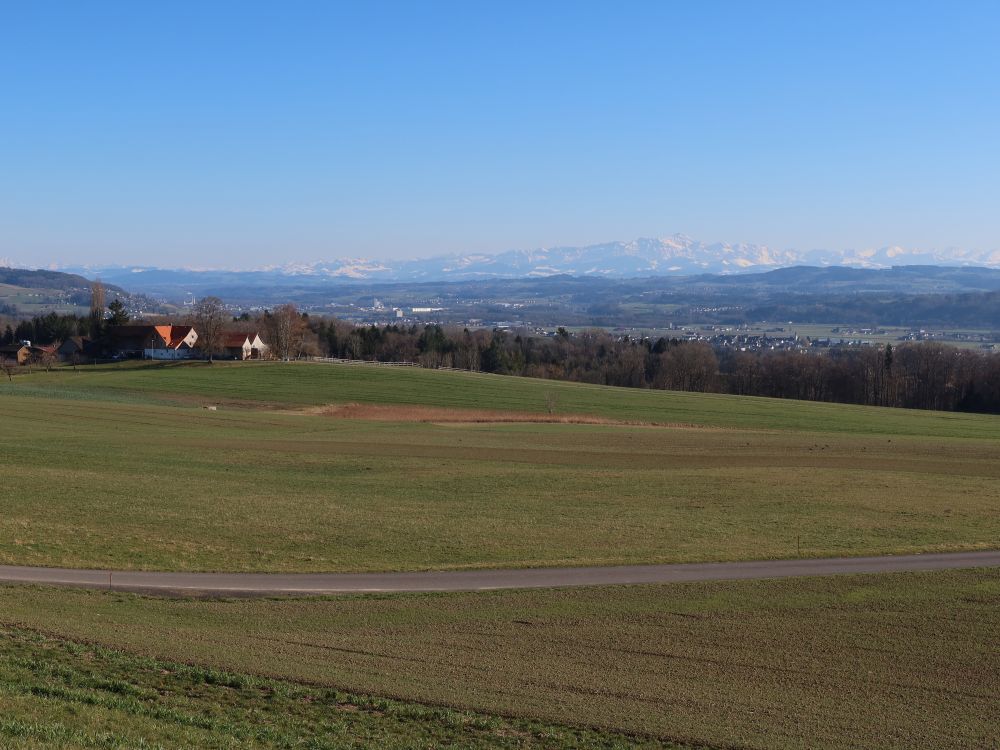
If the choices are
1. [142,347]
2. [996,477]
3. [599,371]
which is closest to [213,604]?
[996,477]

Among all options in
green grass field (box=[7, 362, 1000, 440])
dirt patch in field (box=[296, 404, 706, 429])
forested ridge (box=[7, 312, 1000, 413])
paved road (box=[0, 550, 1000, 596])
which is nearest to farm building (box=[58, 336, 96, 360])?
forested ridge (box=[7, 312, 1000, 413])

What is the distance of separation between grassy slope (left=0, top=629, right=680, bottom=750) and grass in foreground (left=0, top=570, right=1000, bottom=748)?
0.44 feet

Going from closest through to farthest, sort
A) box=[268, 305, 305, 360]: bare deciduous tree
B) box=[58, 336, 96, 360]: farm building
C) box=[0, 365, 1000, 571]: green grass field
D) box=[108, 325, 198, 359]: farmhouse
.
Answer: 1. box=[0, 365, 1000, 571]: green grass field
2. box=[108, 325, 198, 359]: farmhouse
3. box=[268, 305, 305, 360]: bare deciduous tree
4. box=[58, 336, 96, 360]: farm building

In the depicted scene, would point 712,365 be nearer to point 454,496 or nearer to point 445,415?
point 445,415

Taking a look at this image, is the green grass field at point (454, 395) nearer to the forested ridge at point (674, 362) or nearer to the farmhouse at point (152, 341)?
the farmhouse at point (152, 341)

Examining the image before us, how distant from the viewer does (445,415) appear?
248ft

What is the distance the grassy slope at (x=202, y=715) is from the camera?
12.8 metres

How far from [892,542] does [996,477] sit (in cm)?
1819

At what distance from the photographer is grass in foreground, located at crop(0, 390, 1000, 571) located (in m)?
28.2

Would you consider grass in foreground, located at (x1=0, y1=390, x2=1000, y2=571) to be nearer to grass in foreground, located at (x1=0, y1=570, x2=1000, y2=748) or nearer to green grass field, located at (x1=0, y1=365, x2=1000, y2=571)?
green grass field, located at (x1=0, y1=365, x2=1000, y2=571)

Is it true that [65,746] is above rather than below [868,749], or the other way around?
above

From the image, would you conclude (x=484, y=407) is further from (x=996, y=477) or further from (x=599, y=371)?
(x=599, y=371)

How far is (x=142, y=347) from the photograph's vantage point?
121m

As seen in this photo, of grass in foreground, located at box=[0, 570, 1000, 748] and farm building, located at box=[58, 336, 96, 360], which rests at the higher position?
farm building, located at box=[58, 336, 96, 360]
